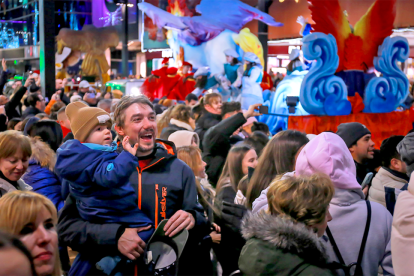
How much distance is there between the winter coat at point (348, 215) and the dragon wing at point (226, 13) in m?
10.3

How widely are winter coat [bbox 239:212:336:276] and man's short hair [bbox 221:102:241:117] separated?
3084 mm

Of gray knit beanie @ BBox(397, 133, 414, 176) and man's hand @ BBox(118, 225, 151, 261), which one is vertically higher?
gray knit beanie @ BBox(397, 133, 414, 176)

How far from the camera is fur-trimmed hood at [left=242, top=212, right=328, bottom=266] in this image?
130 cm

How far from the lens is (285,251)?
4.29 ft

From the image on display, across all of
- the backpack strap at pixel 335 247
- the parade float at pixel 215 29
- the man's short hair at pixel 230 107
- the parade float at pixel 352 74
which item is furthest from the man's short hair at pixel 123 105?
the parade float at pixel 215 29

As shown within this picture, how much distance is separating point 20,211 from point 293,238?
2.82 feet

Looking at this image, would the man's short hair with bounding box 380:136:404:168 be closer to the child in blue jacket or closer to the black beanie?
the black beanie

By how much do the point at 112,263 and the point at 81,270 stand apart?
0.15m

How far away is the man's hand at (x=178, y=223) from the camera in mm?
1703

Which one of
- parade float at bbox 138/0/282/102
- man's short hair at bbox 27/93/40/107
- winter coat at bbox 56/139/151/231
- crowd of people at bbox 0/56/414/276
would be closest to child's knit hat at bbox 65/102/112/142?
crowd of people at bbox 0/56/414/276

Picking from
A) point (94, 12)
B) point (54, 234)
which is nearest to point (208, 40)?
point (54, 234)

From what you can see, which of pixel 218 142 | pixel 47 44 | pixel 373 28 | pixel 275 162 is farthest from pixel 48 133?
pixel 47 44

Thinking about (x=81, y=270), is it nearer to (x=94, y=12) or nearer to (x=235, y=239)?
(x=235, y=239)

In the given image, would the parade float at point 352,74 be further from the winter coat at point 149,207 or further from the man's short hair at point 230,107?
the winter coat at point 149,207
